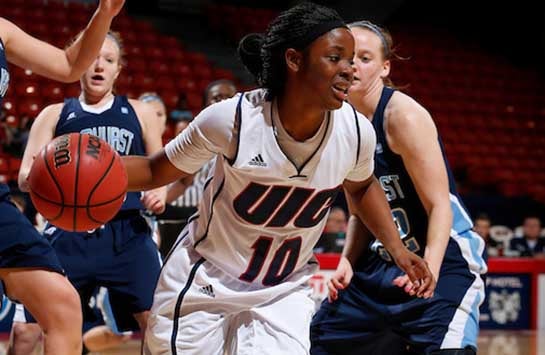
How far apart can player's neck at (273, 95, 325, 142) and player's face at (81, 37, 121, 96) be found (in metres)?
1.86

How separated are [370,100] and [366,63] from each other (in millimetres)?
163

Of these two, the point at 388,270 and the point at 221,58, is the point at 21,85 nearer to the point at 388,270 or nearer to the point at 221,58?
the point at 221,58

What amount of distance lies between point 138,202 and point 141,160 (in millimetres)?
1459

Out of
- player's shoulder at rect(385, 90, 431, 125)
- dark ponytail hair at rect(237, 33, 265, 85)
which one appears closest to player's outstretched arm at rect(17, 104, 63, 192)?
dark ponytail hair at rect(237, 33, 265, 85)

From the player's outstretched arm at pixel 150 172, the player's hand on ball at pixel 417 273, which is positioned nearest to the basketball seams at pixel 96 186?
the player's outstretched arm at pixel 150 172

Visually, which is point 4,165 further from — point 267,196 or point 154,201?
point 267,196

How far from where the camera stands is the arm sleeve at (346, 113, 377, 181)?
272cm

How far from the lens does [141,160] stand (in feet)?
9.13

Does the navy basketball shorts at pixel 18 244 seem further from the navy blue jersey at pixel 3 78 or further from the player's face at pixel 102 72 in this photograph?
the player's face at pixel 102 72

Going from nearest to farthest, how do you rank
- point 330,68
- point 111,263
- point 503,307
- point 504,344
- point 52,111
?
1. point 330,68
2. point 111,263
3. point 52,111
4. point 504,344
5. point 503,307

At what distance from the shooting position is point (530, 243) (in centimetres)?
982

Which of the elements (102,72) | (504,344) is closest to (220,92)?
(102,72)

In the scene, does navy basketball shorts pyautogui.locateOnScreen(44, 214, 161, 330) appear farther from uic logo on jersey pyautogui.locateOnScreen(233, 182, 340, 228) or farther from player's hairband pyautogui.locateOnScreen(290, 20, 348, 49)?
Answer: player's hairband pyautogui.locateOnScreen(290, 20, 348, 49)

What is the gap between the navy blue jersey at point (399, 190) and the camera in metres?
3.24
